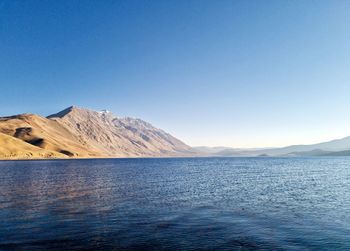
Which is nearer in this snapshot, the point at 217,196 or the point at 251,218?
the point at 251,218

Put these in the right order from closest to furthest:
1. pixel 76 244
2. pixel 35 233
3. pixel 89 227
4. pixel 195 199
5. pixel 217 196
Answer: pixel 76 244 → pixel 35 233 → pixel 89 227 → pixel 195 199 → pixel 217 196

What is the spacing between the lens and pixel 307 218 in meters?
43.2

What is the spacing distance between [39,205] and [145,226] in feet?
73.4

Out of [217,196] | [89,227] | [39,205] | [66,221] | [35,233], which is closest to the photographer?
[35,233]

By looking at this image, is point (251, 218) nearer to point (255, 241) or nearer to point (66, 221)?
point (255, 241)

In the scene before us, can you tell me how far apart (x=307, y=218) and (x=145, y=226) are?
2194cm

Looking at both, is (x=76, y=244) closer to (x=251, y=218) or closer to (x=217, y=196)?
(x=251, y=218)

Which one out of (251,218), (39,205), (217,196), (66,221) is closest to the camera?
(66,221)

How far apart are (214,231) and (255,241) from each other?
5.33 meters

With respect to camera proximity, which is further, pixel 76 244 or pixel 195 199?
pixel 195 199

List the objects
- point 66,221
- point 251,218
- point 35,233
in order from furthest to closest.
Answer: point 251,218, point 66,221, point 35,233

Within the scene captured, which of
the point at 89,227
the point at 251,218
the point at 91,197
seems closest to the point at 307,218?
the point at 251,218

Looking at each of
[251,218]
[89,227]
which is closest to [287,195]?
[251,218]

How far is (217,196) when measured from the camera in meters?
64.2
